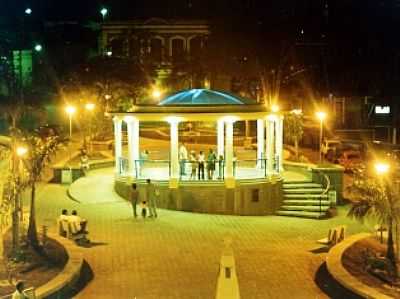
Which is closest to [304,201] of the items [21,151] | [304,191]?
[304,191]

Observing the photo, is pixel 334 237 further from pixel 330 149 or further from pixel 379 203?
pixel 330 149

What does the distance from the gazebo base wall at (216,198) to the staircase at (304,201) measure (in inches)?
29.7

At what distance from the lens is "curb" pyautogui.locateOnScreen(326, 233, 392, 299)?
15906 mm

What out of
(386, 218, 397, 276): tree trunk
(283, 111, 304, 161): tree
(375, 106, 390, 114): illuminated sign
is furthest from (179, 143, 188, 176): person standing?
(375, 106, 390, 114): illuminated sign

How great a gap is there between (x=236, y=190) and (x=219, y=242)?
265 inches

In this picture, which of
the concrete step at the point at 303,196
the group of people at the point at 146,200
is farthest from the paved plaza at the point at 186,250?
the concrete step at the point at 303,196

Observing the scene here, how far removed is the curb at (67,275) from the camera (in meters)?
15.7

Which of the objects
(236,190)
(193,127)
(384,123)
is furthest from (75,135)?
(236,190)

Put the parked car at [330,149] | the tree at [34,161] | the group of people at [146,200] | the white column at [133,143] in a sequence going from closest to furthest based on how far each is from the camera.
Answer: the tree at [34,161], the group of people at [146,200], the white column at [133,143], the parked car at [330,149]

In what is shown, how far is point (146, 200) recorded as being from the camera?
27.1m

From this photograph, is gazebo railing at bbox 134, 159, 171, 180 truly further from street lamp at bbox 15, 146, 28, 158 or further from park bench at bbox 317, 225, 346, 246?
street lamp at bbox 15, 146, 28, 158

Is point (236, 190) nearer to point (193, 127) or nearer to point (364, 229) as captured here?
point (364, 229)

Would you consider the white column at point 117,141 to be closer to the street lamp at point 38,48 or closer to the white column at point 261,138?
the white column at point 261,138

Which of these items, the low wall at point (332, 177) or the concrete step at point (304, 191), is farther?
the low wall at point (332, 177)
